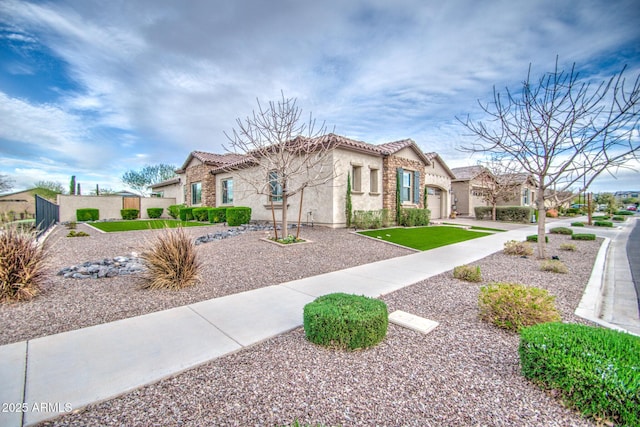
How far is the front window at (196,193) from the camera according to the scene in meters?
21.5

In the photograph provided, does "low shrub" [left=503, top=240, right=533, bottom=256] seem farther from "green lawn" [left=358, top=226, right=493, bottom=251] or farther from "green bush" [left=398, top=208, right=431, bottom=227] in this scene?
"green bush" [left=398, top=208, right=431, bottom=227]

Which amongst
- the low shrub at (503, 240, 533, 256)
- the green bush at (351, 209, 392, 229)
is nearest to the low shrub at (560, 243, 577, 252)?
the low shrub at (503, 240, 533, 256)

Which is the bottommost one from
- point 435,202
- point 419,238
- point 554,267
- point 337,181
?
point 554,267

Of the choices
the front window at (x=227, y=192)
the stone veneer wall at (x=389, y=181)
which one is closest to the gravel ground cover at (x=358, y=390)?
the stone veneer wall at (x=389, y=181)

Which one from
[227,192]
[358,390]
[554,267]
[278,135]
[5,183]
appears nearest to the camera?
[358,390]

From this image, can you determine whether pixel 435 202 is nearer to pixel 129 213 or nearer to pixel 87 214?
pixel 129 213

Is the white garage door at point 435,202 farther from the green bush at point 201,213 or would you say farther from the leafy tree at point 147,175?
the leafy tree at point 147,175

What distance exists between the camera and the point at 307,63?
37.3 ft

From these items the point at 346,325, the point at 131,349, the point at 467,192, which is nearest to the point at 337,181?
the point at 346,325

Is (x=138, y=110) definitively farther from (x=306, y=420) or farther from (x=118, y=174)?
(x=118, y=174)

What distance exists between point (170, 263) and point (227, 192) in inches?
604

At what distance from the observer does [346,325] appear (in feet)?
10.3

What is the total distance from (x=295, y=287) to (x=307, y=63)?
939 cm

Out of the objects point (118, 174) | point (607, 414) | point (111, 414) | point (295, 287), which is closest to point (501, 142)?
point (295, 287)
